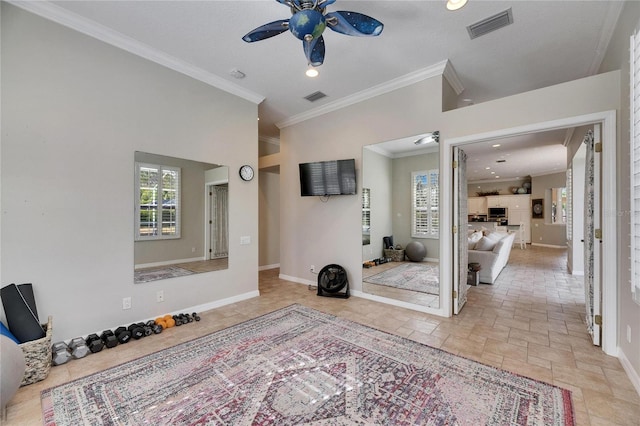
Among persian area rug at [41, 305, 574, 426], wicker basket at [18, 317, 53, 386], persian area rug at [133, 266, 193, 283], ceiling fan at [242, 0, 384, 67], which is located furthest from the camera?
persian area rug at [133, 266, 193, 283]

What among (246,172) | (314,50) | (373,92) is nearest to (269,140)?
(246,172)

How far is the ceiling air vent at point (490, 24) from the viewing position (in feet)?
8.13

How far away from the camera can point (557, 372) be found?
2150 mm

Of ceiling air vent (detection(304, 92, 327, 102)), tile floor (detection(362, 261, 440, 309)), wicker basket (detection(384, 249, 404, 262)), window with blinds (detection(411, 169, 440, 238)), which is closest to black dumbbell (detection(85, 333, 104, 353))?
tile floor (detection(362, 261, 440, 309))

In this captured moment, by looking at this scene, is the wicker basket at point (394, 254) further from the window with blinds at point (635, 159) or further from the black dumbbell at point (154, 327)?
the black dumbbell at point (154, 327)

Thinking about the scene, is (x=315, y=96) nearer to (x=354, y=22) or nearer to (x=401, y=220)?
(x=354, y=22)

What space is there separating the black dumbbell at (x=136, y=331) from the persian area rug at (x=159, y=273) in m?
0.48

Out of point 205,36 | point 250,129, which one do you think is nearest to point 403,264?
point 250,129

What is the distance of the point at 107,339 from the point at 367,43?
4053 mm

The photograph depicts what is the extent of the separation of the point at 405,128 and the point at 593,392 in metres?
3.12

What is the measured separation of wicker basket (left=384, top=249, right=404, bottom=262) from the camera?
4.16 metres

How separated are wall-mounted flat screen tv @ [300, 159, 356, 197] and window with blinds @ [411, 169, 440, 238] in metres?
0.93

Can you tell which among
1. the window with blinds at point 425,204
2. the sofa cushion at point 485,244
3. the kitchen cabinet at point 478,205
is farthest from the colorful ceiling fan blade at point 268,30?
the kitchen cabinet at point 478,205

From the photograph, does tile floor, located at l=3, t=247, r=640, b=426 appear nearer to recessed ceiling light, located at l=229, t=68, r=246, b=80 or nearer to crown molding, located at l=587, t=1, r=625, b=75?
crown molding, located at l=587, t=1, r=625, b=75
